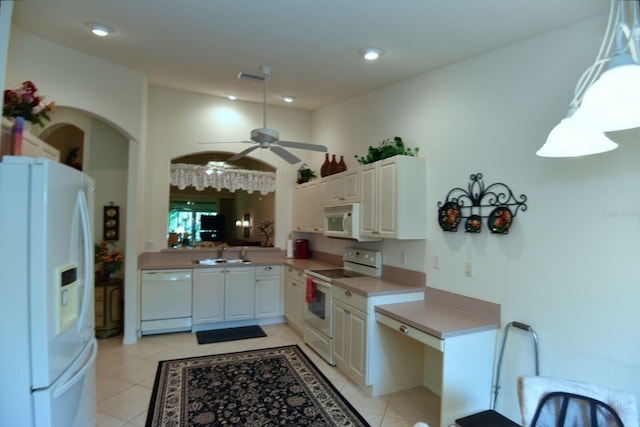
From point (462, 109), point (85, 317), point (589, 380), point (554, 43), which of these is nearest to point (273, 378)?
point (85, 317)

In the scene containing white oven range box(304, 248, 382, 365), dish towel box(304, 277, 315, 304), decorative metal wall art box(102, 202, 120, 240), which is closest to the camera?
white oven range box(304, 248, 382, 365)

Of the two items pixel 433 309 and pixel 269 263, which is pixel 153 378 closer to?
pixel 269 263

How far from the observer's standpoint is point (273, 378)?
3271 mm

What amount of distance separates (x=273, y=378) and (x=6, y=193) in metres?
2.59

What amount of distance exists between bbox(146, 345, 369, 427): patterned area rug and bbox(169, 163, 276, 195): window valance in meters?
2.42

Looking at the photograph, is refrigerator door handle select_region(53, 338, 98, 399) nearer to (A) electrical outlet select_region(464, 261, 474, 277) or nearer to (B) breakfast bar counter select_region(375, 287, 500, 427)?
(B) breakfast bar counter select_region(375, 287, 500, 427)

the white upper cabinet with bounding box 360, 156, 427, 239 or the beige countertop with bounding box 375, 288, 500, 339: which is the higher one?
the white upper cabinet with bounding box 360, 156, 427, 239

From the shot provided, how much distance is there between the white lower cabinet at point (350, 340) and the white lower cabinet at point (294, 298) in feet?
3.20

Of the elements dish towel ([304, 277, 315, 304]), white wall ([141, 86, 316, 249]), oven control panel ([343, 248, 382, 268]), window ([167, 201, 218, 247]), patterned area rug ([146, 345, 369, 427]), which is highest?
white wall ([141, 86, 316, 249])

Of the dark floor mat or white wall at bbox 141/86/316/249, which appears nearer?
the dark floor mat

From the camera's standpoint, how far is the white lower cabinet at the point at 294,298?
14.5 ft

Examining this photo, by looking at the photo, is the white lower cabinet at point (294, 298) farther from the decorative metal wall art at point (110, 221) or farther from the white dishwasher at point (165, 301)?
the decorative metal wall art at point (110, 221)

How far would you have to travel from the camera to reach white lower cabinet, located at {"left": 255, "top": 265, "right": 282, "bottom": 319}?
4.81m

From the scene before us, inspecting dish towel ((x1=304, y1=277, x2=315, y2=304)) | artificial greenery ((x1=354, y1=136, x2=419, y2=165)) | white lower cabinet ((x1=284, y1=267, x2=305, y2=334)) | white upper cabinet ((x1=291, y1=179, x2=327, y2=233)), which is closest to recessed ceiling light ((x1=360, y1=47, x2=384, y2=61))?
artificial greenery ((x1=354, y1=136, x2=419, y2=165))
